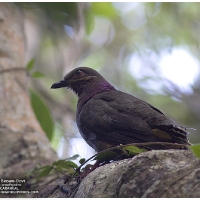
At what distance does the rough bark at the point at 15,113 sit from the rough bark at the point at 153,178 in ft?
6.10

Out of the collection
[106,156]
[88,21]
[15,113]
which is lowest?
[106,156]

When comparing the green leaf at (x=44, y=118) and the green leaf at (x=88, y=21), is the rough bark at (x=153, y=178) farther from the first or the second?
the green leaf at (x=88, y=21)

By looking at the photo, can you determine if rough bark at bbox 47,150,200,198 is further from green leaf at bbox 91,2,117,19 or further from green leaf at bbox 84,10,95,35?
green leaf at bbox 91,2,117,19

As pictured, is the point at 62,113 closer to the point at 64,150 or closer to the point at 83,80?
the point at 64,150

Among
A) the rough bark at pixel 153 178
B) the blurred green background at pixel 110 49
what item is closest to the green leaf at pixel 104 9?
the blurred green background at pixel 110 49

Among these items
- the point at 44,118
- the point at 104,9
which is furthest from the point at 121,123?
the point at 104,9

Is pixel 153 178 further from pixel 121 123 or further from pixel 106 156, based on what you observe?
pixel 121 123

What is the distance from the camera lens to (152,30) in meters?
7.98

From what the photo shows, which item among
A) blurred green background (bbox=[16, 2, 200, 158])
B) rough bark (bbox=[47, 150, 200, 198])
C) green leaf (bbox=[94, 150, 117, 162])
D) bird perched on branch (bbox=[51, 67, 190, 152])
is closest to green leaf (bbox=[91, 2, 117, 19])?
blurred green background (bbox=[16, 2, 200, 158])

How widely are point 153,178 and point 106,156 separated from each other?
3.60 ft

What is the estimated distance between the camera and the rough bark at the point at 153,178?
3.04m

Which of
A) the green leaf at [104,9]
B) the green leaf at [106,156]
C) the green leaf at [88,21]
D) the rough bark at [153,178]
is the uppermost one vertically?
the green leaf at [104,9]

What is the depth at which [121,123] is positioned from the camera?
4609 millimetres

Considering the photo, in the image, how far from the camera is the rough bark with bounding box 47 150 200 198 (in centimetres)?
304
